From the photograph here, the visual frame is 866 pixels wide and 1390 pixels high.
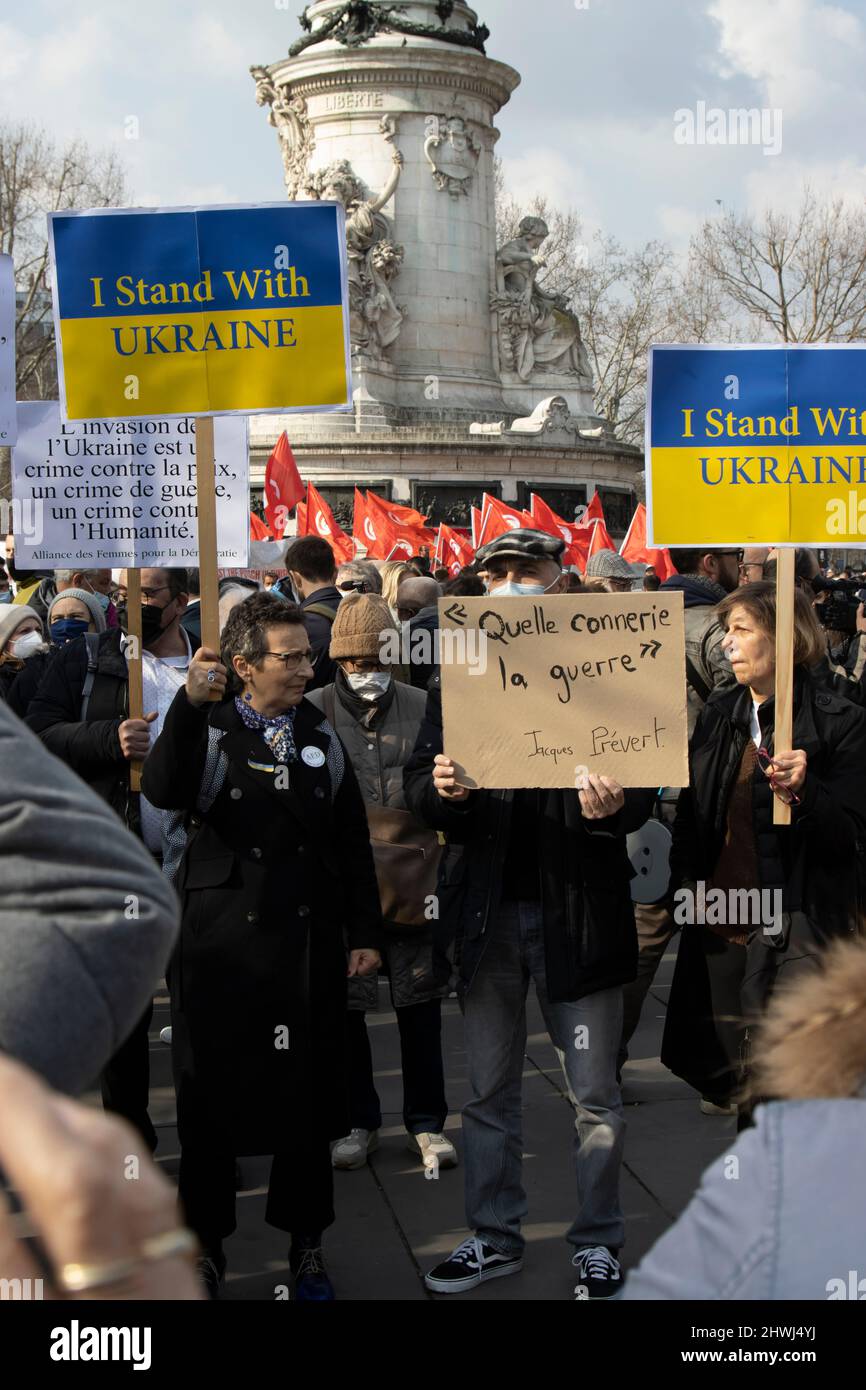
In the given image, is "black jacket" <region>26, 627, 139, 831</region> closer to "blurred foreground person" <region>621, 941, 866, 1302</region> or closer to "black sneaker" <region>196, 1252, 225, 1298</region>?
"black sneaker" <region>196, 1252, 225, 1298</region>

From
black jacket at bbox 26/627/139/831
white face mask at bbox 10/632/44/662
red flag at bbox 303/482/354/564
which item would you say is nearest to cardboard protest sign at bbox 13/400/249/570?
black jacket at bbox 26/627/139/831

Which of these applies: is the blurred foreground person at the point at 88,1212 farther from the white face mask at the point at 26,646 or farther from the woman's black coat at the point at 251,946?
the white face mask at the point at 26,646

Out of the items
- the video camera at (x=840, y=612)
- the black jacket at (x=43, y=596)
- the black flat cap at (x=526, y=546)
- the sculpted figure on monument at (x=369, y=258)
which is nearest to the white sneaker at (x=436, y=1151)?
the black flat cap at (x=526, y=546)

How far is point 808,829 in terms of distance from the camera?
434 cm

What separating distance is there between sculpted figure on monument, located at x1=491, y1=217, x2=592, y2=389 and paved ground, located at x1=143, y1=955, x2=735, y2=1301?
90.9 ft

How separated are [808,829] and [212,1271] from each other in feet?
6.47

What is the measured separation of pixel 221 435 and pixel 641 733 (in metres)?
3.84

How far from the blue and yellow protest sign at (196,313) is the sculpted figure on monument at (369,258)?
2508cm

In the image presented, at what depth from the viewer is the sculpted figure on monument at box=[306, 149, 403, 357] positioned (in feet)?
96.9

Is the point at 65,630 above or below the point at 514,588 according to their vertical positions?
below

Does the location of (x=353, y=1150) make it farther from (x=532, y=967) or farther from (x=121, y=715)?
(x=121, y=715)

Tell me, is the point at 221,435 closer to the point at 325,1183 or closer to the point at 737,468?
the point at 737,468

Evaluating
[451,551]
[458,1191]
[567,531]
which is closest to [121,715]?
[458,1191]
